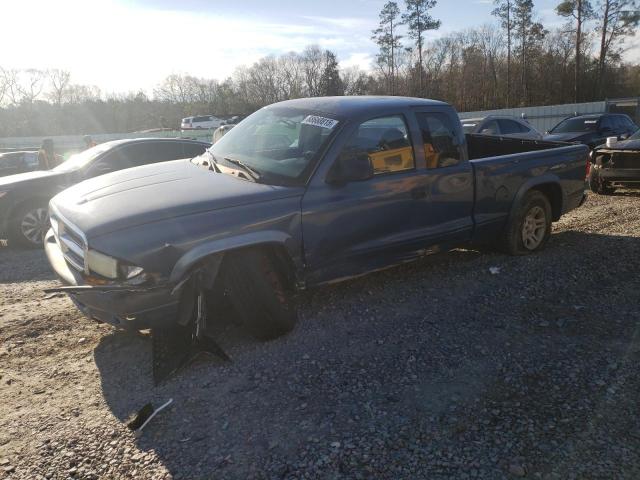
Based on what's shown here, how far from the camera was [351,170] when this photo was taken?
12.7 ft

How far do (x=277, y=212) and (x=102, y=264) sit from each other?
1252mm

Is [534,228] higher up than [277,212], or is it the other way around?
[277,212]

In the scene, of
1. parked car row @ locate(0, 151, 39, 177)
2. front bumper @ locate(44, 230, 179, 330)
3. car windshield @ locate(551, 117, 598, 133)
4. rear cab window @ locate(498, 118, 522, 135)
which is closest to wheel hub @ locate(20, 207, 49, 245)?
front bumper @ locate(44, 230, 179, 330)

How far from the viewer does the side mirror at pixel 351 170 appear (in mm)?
3865

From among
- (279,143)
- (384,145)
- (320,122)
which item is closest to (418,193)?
(384,145)

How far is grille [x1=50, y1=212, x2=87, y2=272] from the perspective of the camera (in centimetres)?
333

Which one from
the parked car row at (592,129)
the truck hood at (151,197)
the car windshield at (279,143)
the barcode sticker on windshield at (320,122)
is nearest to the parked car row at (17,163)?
the truck hood at (151,197)

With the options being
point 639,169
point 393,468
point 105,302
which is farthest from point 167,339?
point 639,169

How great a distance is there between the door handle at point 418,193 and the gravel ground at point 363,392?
0.97 meters

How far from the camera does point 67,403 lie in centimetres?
318

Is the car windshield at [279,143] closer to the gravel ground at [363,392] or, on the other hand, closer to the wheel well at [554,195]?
the gravel ground at [363,392]

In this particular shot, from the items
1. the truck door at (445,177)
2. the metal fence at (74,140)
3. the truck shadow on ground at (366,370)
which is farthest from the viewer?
the metal fence at (74,140)

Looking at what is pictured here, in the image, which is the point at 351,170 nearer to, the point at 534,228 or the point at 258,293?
the point at 258,293

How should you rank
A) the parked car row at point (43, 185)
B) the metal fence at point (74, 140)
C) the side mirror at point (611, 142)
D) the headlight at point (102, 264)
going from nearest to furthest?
the headlight at point (102, 264)
the parked car row at point (43, 185)
the side mirror at point (611, 142)
the metal fence at point (74, 140)
